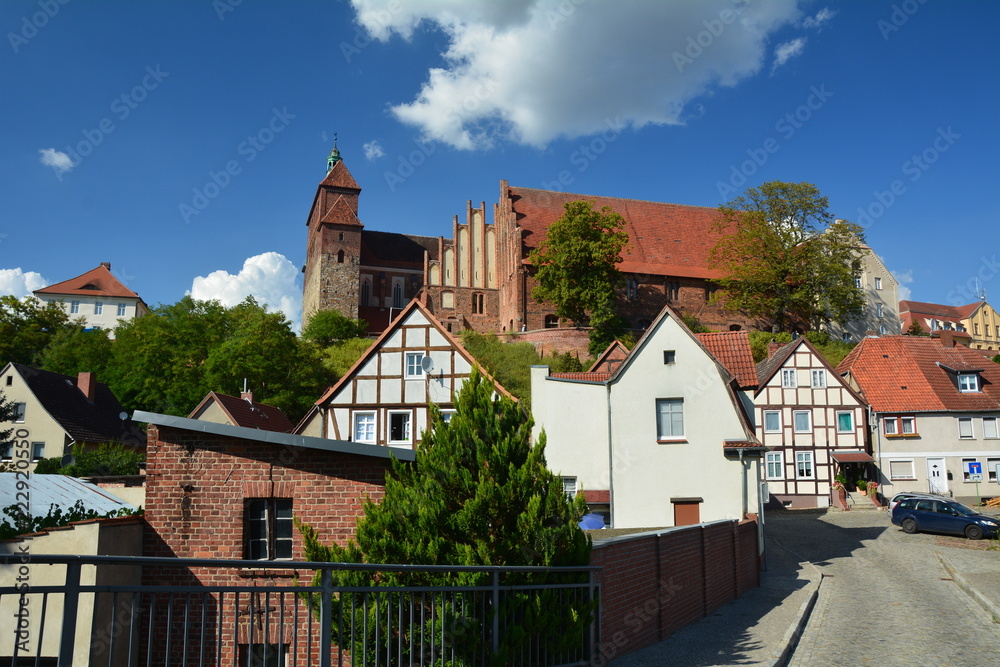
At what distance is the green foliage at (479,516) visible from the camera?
7.66 meters

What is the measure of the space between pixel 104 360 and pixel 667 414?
52.9 metres

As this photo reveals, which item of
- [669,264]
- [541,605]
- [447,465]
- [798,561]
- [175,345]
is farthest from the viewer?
[669,264]

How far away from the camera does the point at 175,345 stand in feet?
173

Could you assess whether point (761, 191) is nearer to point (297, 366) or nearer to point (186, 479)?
point (297, 366)

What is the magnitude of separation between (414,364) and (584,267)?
32707 mm

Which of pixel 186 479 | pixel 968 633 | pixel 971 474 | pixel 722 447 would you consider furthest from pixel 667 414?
pixel 971 474

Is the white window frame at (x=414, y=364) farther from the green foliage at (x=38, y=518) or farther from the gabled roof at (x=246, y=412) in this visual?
the green foliage at (x=38, y=518)

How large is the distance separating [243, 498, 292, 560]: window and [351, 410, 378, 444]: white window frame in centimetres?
1376

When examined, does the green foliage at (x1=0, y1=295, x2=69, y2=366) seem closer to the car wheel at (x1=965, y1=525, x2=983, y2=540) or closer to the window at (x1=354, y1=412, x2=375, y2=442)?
the window at (x1=354, y1=412, x2=375, y2=442)

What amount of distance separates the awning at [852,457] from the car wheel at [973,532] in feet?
35.5

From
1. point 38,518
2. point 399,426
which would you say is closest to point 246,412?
point 399,426

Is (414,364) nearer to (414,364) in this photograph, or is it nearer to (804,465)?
(414,364)

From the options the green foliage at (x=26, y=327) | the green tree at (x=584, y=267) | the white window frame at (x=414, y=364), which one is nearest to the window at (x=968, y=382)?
the green tree at (x=584, y=267)

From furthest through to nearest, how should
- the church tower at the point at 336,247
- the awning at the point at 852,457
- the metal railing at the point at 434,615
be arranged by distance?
the church tower at the point at 336,247 < the awning at the point at 852,457 < the metal railing at the point at 434,615
